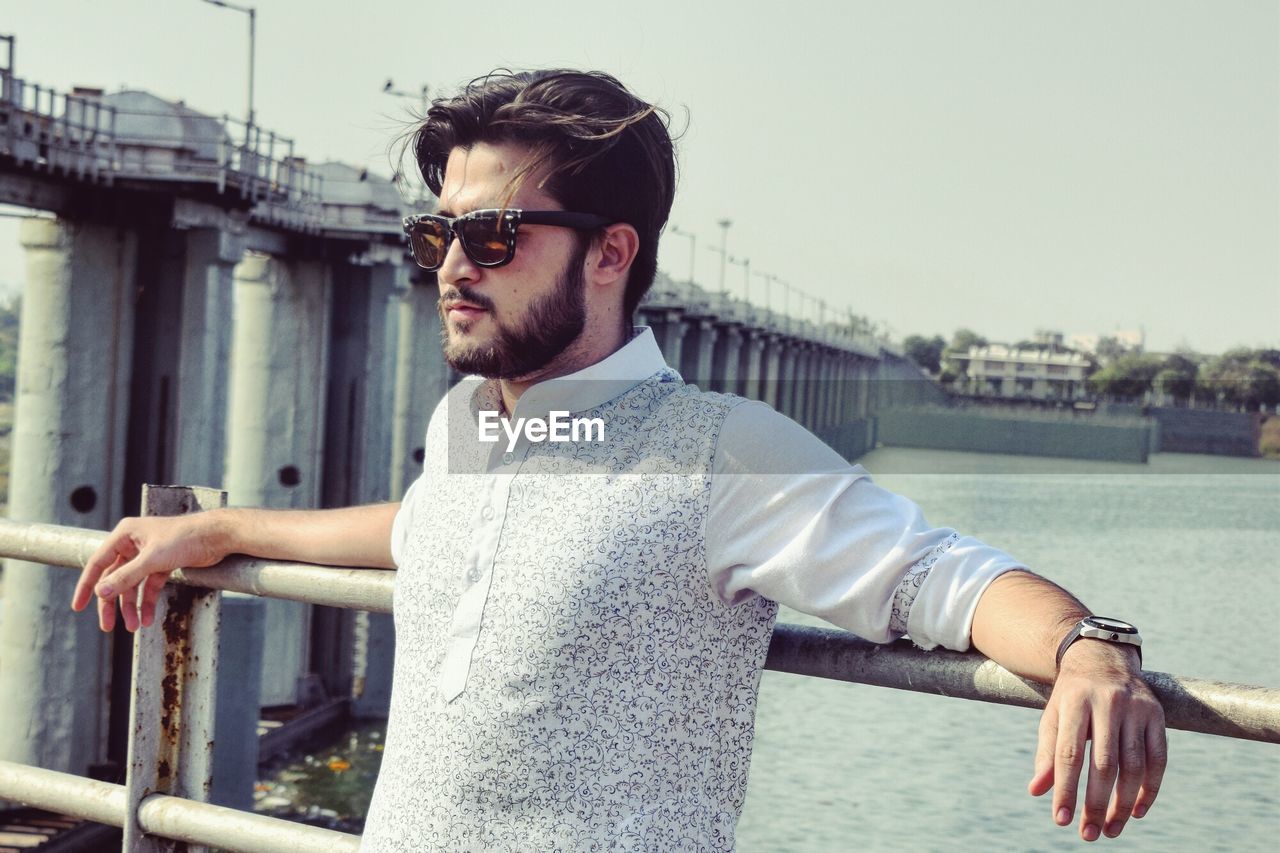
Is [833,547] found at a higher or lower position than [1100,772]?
higher

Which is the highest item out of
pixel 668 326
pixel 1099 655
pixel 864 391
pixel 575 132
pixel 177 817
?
pixel 668 326

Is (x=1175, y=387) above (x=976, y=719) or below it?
above

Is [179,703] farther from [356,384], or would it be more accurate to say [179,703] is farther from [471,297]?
[356,384]

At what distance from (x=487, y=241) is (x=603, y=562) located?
508 millimetres

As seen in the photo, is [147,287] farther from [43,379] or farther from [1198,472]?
[1198,472]

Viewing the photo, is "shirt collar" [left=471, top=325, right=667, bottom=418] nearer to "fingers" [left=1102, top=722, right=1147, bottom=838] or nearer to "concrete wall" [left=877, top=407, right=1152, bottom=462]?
"fingers" [left=1102, top=722, right=1147, bottom=838]

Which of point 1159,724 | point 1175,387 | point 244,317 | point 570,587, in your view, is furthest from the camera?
point 1175,387

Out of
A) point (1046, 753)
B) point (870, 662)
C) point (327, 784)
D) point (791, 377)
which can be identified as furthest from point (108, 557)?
point (791, 377)

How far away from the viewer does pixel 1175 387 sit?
63.4m

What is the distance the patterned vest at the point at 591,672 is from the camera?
2.03 metres

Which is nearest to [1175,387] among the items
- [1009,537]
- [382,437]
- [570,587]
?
[1009,537]

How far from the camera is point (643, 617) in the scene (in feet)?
6.69

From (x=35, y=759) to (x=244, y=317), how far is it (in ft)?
32.7

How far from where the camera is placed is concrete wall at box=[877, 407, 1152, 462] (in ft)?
247
